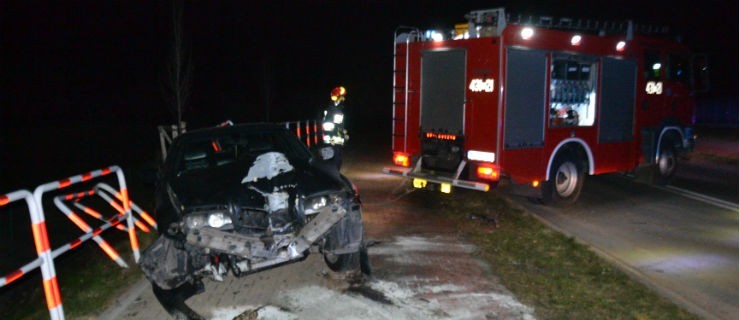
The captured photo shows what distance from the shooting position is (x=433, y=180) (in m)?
9.89

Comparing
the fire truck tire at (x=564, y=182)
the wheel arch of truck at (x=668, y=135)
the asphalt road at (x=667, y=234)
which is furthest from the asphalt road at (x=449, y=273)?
the wheel arch of truck at (x=668, y=135)

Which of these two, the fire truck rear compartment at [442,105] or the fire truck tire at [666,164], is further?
the fire truck tire at [666,164]

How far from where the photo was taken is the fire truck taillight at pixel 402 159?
10.6 meters

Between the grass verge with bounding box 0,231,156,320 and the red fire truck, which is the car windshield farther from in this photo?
the red fire truck

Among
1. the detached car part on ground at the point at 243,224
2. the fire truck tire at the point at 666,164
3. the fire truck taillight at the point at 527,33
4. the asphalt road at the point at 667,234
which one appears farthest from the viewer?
the fire truck tire at the point at 666,164

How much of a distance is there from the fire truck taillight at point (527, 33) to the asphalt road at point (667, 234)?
9.04 feet

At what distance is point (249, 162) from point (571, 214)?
5.88m

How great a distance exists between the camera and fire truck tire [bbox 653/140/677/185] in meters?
12.4

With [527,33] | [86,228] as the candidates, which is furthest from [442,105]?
[86,228]

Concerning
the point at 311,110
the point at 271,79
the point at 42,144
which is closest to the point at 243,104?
the point at 311,110

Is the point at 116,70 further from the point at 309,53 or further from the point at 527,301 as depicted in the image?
the point at 527,301

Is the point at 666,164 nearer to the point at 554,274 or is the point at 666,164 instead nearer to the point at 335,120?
the point at 335,120

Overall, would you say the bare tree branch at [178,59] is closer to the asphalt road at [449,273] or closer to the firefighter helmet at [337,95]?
the firefighter helmet at [337,95]

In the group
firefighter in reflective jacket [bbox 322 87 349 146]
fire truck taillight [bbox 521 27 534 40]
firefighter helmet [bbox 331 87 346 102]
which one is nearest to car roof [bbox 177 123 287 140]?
fire truck taillight [bbox 521 27 534 40]
